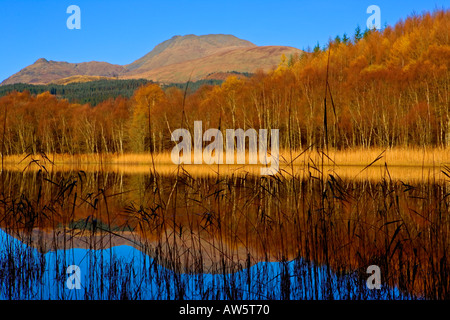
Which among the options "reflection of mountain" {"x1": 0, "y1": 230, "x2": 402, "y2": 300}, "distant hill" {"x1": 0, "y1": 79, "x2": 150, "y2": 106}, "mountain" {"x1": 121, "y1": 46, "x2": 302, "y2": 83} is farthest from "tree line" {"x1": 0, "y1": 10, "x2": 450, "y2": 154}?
"mountain" {"x1": 121, "y1": 46, "x2": 302, "y2": 83}

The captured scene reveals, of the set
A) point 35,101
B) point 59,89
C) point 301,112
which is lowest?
point 301,112

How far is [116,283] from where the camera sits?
358cm

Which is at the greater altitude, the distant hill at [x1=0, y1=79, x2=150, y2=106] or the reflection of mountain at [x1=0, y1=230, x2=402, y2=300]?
the distant hill at [x1=0, y1=79, x2=150, y2=106]

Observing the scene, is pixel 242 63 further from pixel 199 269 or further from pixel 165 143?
pixel 199 269

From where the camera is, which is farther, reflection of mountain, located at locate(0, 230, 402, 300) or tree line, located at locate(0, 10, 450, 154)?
tree line, located at locate(0, 10, 450, 154)

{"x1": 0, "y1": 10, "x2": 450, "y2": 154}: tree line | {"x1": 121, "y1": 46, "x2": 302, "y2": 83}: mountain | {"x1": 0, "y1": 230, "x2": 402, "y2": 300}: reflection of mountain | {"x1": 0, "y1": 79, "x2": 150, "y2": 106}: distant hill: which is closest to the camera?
{"x1": 0, "y1": 230, "x2": 402, "y2": 300}: reflection of mountain

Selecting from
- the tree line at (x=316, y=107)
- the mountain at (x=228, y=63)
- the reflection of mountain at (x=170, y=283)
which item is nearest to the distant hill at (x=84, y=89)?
the mountain at (x=228, y=63)

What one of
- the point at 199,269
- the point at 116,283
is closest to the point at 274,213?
the point at 199,269

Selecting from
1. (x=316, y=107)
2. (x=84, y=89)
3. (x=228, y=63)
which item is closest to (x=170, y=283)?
(x=316, y=107)

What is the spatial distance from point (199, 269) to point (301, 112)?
24280mm

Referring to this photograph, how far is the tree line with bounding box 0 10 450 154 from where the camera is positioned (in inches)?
912

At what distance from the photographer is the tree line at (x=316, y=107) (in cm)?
2317

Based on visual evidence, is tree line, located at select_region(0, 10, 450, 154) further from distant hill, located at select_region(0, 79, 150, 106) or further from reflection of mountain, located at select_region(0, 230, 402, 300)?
distant hill, located at select_region(0, 79, 150, 106)
